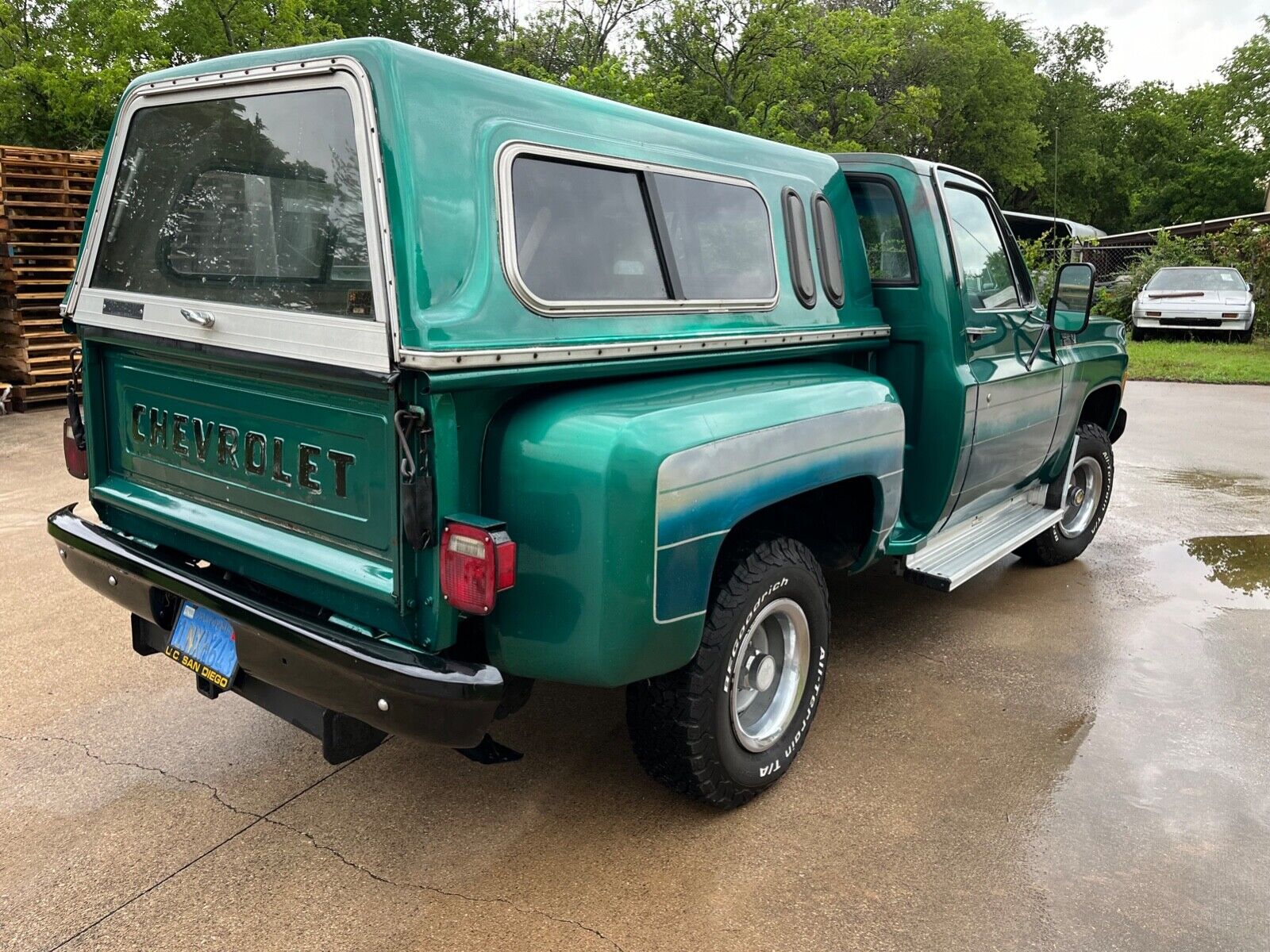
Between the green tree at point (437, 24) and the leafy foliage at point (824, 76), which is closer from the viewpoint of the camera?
the leafy foliage at point (824, 76)

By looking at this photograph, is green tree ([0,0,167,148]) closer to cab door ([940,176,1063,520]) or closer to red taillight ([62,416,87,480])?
red taillight ([62,416,87,480])

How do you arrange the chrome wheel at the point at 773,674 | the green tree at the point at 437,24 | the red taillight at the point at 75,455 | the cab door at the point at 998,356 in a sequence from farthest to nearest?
1. the green tree at the point at 437,24
2. the cab door at the point at 998,356
3. the red taillight at the point at 75,455
4. the chrome wheel at the point at 773,674

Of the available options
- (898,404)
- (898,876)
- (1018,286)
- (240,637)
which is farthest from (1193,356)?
(240,637)

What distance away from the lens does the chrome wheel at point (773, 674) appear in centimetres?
301

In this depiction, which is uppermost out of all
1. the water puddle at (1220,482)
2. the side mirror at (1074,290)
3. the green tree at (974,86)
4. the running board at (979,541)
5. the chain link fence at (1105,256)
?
the green tree at (974,86)

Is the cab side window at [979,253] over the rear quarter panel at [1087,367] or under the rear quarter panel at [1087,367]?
over

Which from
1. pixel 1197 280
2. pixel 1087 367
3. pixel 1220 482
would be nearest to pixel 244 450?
pixel 1087 367

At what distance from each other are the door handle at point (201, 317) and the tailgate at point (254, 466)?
4.2 inches

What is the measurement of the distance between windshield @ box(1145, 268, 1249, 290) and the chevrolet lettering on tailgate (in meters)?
17.9

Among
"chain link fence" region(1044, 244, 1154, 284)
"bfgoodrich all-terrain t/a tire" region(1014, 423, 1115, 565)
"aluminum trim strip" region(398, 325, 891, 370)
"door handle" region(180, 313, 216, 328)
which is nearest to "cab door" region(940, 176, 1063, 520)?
"aluminum trim strip" region(398, 325, 891, 370)

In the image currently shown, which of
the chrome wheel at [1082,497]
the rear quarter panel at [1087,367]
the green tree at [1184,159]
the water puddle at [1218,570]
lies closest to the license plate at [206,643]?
the rear quarter panel at [1087,367]

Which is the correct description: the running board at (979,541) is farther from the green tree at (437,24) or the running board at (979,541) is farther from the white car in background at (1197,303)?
the green tree at (437,24)

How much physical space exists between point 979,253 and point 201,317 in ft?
10.4

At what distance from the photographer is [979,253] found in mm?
4184
